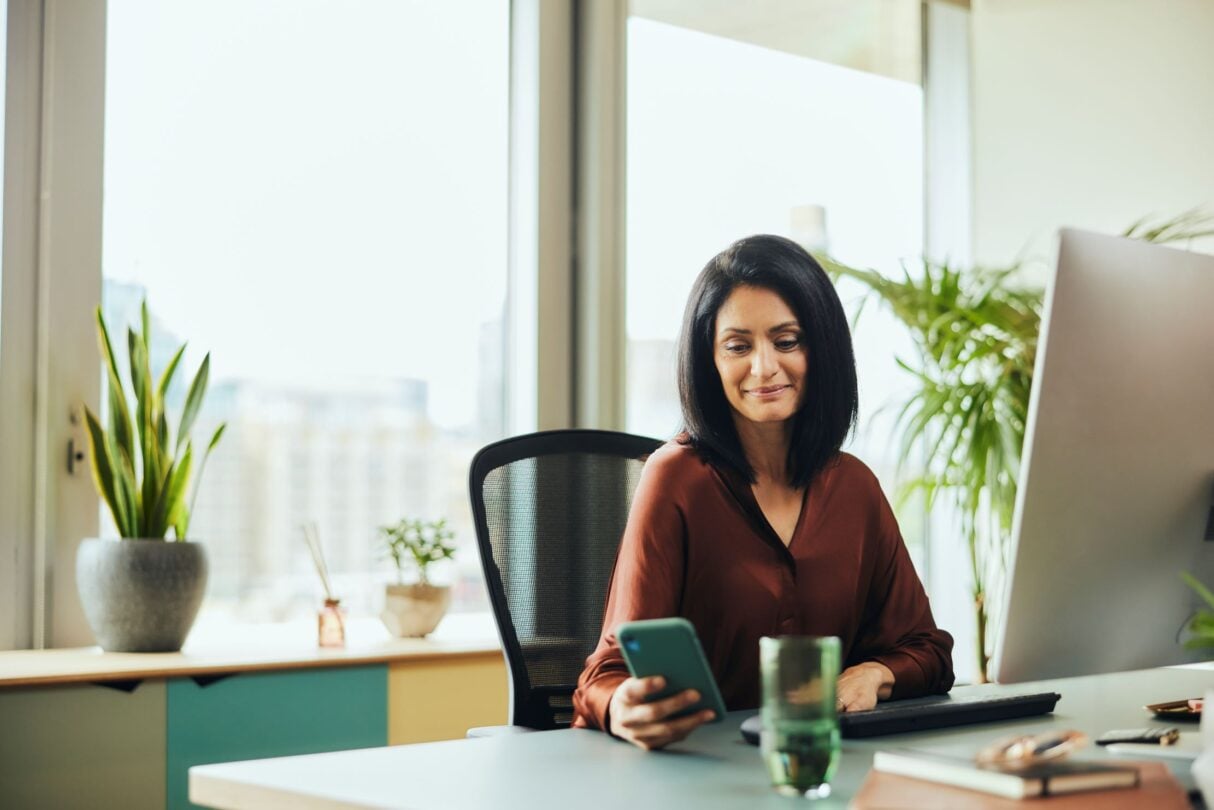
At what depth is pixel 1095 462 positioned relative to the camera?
1209mm

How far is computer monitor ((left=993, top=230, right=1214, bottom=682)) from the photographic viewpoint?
1174mm

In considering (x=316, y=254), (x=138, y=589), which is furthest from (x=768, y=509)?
(x=316, y=254)

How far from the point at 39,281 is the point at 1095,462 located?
2.20 meters

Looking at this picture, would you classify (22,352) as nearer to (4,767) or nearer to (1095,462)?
(4,767)

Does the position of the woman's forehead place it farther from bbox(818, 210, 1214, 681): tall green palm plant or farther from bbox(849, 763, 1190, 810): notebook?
Result: bbox(818, 210, 1214, 681): tall green palm plant

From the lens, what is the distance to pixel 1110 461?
4.00 feet

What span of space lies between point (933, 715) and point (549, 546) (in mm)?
813

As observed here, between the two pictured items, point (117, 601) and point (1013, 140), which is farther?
point (1013, 140)

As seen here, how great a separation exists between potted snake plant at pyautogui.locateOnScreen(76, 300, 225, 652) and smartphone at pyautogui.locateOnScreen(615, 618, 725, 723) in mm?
1561

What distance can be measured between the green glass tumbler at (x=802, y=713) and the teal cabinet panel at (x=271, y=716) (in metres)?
1.66

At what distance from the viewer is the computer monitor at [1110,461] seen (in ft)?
3.85

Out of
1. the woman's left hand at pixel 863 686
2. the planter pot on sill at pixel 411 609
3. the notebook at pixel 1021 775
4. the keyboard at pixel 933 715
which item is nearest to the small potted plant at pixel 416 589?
the planter pot on sill at pixel 411 609

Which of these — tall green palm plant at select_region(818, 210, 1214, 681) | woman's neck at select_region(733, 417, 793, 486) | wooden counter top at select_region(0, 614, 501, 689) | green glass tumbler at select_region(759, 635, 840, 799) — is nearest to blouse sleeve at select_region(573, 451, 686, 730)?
woman's neck at select_region(733, 417, 793, 486)

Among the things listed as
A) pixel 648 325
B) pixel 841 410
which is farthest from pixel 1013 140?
pixel 841 410
